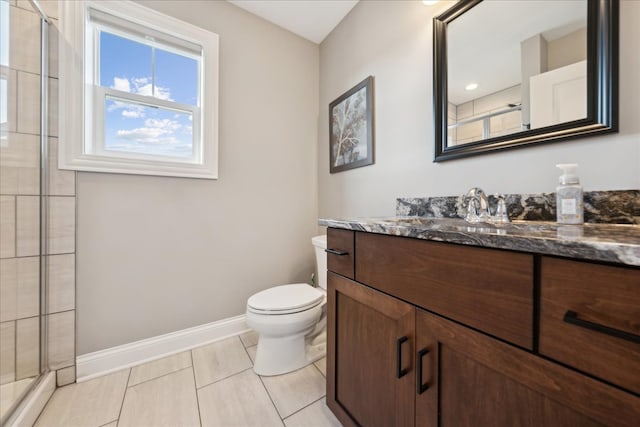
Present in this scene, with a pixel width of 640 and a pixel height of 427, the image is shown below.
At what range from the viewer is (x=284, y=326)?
134cm

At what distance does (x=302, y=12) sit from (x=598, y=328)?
233 centimetres

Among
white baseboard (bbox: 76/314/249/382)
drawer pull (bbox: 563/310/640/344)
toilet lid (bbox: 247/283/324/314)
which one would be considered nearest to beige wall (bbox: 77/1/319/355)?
white baseboard (bbox: 76/314/249/382)

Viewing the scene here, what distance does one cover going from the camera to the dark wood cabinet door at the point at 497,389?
41 centimetres

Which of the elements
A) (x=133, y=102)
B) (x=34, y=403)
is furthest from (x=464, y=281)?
(x=133, y=102)

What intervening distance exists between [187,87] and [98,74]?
476mm

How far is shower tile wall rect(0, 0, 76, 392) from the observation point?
118 centimetres

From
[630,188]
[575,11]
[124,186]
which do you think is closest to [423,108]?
[575,11]

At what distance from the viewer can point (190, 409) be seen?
115 centimetres

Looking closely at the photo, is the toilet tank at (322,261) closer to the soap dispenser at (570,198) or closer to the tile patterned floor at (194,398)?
the tile patterned floor at (194,398)

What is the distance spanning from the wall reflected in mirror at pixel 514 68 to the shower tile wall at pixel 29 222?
2029 millimetres

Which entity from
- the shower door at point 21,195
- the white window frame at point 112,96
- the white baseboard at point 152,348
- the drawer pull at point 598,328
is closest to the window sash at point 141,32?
the white window frame at point 112,96

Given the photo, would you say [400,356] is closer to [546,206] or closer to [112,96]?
[546,206]

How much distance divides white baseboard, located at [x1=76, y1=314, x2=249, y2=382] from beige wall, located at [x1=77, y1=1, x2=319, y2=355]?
4 cm

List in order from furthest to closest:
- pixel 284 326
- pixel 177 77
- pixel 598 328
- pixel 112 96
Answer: pixel 177 77
pixel 112 96
pixel 284 326
pixel 598 328
